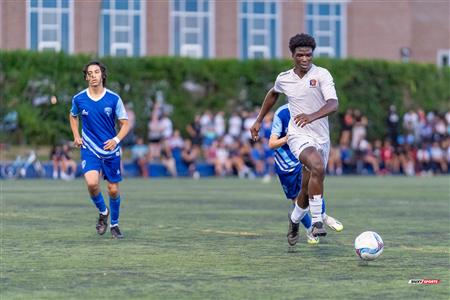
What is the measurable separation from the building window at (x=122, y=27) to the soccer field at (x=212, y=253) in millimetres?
27578

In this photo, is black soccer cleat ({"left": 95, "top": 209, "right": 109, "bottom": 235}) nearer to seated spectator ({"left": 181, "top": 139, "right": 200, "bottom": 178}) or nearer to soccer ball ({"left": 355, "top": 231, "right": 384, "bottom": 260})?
soccer ball ({"left": 355, "top": 231, "right": 384, "bottom": 260})

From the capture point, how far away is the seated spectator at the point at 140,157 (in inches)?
1491

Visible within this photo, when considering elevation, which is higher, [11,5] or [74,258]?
[11,5]

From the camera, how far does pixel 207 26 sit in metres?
51.9

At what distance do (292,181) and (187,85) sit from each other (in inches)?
1103

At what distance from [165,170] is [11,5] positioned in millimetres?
12057

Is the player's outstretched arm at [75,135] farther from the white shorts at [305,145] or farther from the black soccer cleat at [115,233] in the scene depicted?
the white shorts at [305,145]

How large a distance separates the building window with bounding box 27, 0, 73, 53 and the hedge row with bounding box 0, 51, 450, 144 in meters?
8.45

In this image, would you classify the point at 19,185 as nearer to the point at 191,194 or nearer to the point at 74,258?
the point at 191,194

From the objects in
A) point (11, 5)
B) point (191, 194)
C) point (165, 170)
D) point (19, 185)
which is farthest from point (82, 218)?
point (11, 5)

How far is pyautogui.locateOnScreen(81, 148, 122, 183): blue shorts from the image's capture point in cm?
1456

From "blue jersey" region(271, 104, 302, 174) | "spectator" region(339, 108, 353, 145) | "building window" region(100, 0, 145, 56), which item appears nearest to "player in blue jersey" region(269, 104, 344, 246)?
"blue jersey" region(271, 104, 302, 174)

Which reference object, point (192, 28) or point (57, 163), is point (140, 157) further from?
point (192, 28)

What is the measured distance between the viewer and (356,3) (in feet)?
178
